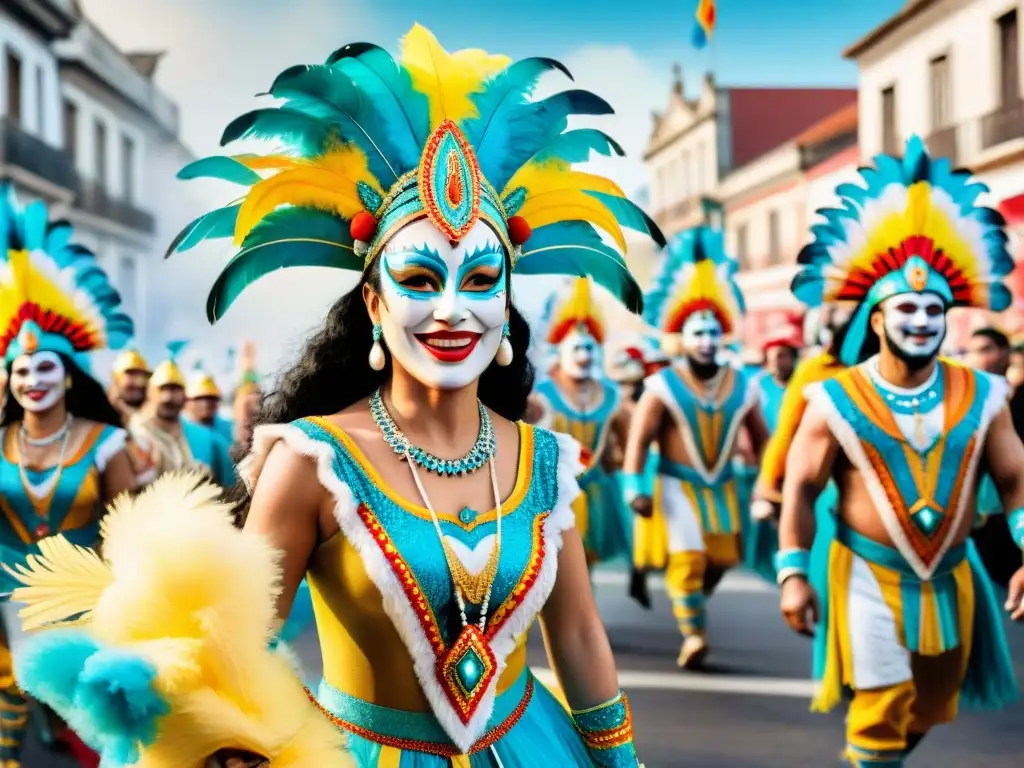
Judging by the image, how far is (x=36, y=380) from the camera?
19.0 ft

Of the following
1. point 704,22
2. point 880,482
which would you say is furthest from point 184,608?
point 704,22

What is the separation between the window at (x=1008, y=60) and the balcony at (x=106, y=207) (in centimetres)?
1681

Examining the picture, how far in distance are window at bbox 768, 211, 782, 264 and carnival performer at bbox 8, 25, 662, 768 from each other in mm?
29870

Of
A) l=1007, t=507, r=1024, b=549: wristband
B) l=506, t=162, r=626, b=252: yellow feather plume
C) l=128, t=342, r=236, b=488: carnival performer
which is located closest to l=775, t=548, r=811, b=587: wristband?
l=1007, t=507, r=1024, b=549: wristband

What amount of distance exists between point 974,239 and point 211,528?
3.78 metres

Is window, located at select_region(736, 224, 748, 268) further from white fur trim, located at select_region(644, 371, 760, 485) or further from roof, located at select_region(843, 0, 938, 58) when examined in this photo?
white fur trim, located at select_region(644, 371, 760, 485)

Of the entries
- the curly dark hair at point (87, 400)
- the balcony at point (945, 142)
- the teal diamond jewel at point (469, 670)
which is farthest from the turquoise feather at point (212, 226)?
the balcony at point (945, 142)

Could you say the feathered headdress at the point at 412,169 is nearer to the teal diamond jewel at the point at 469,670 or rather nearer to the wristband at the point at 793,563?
Answer: the teal diamond jewel at the point at 469,670

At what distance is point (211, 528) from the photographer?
212cm

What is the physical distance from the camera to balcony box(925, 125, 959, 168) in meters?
21.0

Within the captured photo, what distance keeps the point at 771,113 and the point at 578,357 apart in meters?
29.6

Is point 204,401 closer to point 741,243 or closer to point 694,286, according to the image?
point 694,286

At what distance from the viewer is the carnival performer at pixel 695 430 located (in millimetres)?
7879

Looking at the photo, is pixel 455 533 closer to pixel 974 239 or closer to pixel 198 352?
pixel 974 239
